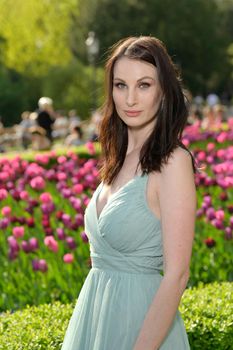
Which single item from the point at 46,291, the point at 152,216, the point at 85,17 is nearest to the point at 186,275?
the point at 152,216

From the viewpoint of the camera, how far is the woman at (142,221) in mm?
2922

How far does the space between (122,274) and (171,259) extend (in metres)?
0.30

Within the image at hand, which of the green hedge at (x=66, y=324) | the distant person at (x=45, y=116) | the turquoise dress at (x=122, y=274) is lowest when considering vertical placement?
the distant person at (x=45, y=116)

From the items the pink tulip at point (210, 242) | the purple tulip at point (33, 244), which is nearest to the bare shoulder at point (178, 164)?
the pink tulip at point (210, 242)

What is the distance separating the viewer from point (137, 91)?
3141 mm

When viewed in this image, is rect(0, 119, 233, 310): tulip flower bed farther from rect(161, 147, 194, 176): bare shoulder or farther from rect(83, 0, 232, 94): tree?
rect(83, 0, 232, 94): tree

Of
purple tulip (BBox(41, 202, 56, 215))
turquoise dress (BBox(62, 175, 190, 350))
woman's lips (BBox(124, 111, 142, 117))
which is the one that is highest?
woman's lips (BBox(124, 111, 142, 117))

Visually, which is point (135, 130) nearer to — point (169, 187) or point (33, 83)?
point (169, 187)

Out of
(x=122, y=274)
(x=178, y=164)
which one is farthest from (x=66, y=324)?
(x=178, y=164)

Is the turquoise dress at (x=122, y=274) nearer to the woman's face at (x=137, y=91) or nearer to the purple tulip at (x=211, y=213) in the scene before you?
the woman's face at (x=137, y=91)

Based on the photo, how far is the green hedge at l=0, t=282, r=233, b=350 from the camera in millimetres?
4824

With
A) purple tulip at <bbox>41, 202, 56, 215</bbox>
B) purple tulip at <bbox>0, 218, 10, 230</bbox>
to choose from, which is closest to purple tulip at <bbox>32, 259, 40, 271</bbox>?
purple tulip at <bbox>0, 218, 10, 230</bbox>

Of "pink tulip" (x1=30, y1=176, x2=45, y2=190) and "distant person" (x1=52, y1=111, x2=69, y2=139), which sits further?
"distant person" (x1=52, y1=111, x2=69, y2=139)

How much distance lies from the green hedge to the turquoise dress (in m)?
1.63
